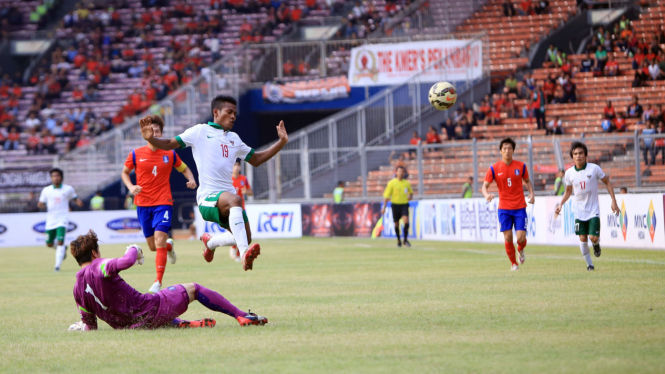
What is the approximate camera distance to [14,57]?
53.8 metres

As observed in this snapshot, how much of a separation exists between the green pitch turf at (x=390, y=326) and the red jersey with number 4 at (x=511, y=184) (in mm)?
1182

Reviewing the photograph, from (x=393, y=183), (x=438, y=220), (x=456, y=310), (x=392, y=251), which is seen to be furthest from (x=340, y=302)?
(x=438, y=220)

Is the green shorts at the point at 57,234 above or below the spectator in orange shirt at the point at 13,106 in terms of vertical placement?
below

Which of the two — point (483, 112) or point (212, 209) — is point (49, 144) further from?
point (212, 209)

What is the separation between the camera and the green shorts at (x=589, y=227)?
1542 cm

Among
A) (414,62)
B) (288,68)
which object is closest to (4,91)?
(288,68)

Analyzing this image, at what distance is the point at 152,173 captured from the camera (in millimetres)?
14047

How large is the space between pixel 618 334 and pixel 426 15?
3638 centimetres

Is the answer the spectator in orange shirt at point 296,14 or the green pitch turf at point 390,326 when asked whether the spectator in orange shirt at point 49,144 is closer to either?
the spectator in orange shirt at point 296,14

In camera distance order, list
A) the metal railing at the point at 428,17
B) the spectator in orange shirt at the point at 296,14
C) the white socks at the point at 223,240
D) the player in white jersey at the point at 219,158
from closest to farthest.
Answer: the player in white jersey at the point at 219,158 → the white socks at the point at 223,240 → the metal railing at the point at 428,17 → the spectator in orange shirt at the point at 296,14

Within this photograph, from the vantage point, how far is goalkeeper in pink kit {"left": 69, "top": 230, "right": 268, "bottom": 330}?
834 cm

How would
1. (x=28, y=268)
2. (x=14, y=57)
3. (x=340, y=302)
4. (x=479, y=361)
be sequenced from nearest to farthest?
(x=479, y=361)
(x=340, y=302)
(x=28, y=268)
(x=14, y=57)

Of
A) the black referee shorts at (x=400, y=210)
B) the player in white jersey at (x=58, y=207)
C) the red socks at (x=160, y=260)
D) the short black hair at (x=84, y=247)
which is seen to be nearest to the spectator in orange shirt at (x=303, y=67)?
the black referee shorts at (x=400, y=210)

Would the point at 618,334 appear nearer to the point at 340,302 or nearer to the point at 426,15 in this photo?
the point at 340,302
